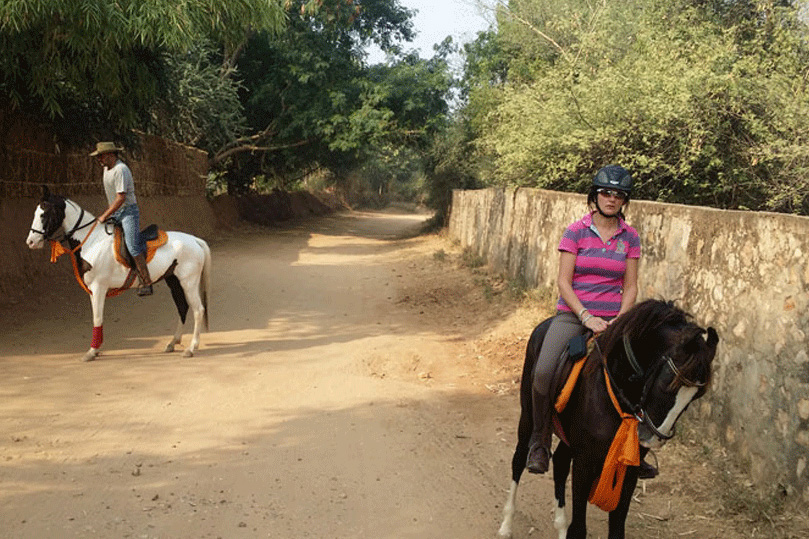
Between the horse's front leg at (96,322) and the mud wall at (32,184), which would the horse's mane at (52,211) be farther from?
the mud wall at (32,184)

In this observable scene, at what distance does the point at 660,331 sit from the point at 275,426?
11.8ft

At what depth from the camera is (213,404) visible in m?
6.18

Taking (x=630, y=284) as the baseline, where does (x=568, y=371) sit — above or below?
below

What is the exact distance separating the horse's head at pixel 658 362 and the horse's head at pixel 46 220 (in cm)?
640

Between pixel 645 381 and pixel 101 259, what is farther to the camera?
pixel 101 259

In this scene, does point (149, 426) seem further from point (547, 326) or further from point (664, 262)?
point (664, 262)

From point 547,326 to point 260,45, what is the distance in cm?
2252

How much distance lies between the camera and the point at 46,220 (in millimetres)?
7391

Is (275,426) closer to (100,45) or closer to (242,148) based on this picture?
(100,45)

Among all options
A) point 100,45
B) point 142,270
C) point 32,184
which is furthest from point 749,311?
point 32,184

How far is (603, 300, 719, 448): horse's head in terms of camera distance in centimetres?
292

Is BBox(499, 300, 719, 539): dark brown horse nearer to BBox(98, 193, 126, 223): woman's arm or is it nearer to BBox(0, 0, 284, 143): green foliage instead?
BBox(0, 0, 284, 143): green foliage

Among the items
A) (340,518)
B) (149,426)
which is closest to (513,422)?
(340,518)

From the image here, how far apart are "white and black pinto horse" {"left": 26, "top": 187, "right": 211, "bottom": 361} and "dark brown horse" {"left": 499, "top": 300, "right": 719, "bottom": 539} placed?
556 cm
